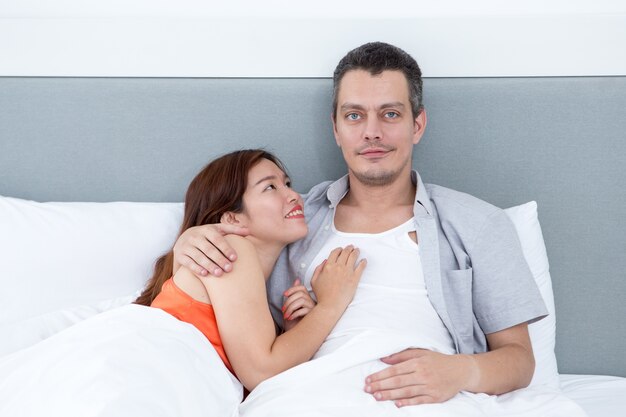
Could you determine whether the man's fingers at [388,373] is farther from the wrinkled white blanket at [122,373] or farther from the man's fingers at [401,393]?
the wrinkled white blanket at [122,373]

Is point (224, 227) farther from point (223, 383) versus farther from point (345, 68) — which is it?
point (345, 68)

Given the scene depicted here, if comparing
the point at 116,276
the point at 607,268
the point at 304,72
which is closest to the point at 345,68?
the point at 304,72

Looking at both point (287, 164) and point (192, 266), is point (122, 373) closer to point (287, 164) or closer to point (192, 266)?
point (192, 266)

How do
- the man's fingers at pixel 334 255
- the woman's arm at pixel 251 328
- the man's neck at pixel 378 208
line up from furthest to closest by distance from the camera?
1. the man's neck at pixel 378 208
2. the man's fingers at pixel 334 255
3. the woman's arm at pixel 251 328

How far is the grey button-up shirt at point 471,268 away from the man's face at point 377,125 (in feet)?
0.34

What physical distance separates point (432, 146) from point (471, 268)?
1.35ft

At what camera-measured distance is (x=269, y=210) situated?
4.58 ft

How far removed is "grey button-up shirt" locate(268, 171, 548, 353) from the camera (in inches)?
53.4

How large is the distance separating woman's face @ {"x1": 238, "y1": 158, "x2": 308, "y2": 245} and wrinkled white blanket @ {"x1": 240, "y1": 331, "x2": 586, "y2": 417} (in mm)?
320

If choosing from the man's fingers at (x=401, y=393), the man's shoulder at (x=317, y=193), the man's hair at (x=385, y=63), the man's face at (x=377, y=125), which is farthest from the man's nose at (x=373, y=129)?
the man's fingers at (x=401, y=393)

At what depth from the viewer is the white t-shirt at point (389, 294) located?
1.32 metres

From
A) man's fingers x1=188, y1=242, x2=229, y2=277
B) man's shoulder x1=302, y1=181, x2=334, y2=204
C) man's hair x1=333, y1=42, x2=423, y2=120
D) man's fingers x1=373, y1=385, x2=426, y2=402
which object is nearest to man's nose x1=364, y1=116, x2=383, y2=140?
man's hair x1=333, y1=42, x2=423, y2=120

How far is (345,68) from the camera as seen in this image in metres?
1.54

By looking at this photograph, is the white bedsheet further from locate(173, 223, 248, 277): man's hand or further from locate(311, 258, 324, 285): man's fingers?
locate(311, 258, 324, 285): man's fingers
